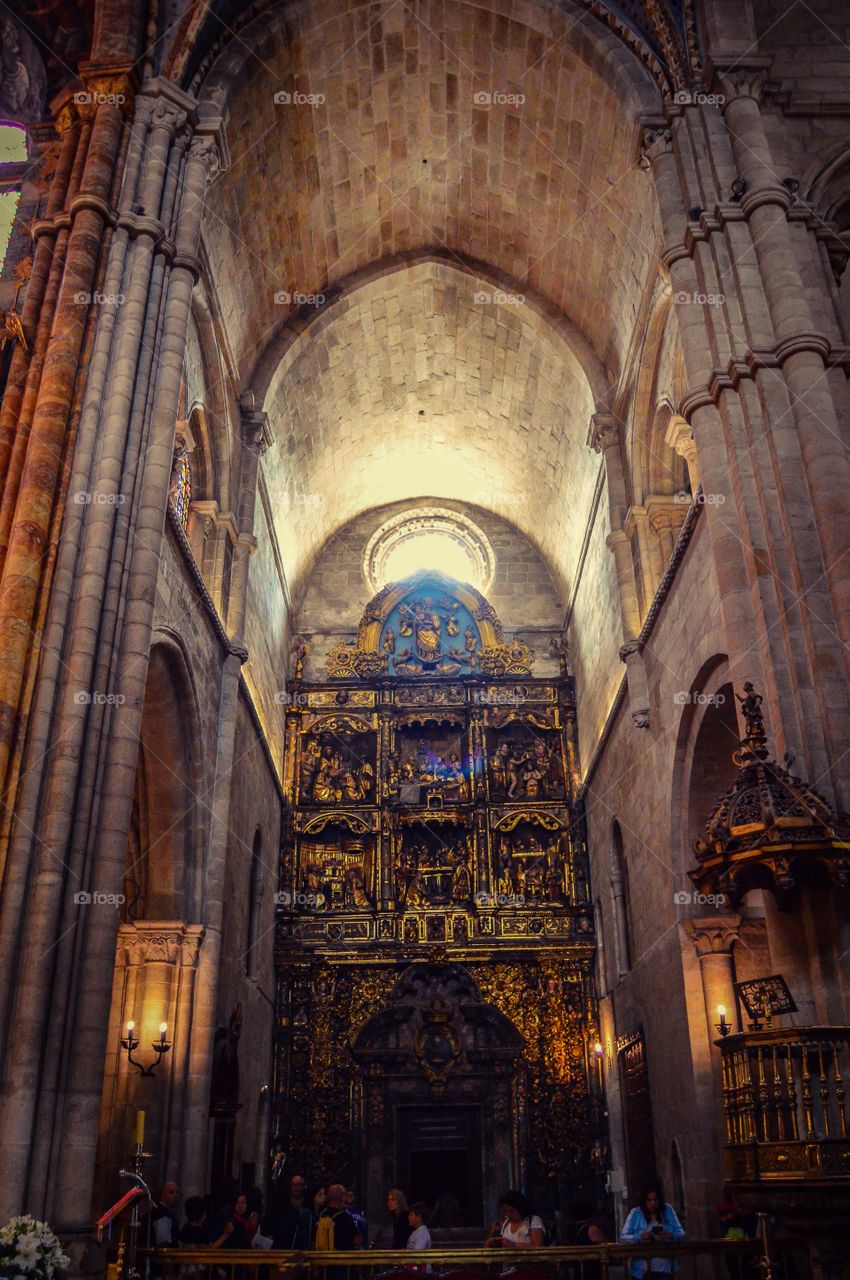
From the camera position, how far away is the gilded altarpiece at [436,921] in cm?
1884

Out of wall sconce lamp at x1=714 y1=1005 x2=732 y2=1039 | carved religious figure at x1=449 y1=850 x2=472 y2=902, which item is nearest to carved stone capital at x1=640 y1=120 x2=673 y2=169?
wall sconce lamp at x1=714 y1=1005 x2=732 y2=1039

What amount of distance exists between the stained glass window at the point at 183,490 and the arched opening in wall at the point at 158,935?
2.38 meters

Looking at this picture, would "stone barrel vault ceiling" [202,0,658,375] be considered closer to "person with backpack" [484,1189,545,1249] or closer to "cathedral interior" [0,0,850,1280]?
"cathedral interior" [0,0,850,1280]

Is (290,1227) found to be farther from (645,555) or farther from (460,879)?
(460,879)

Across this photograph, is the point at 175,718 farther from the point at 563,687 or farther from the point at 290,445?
the point at 563,687

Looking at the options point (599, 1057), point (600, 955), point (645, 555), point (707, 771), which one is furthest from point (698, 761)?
point (599, 1057)

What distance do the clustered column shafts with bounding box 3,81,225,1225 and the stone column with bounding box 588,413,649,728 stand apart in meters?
7.46

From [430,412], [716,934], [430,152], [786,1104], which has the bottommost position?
[786,1104]

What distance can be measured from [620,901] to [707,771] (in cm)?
526

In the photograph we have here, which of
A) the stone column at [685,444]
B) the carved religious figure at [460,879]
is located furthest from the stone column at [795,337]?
the carved religious figure at [460,879]

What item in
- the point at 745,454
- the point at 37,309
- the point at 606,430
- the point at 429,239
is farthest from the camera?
the point at 429,239

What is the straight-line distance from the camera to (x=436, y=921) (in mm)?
20719

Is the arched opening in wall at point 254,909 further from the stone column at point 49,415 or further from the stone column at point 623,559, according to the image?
the stone column at point 49,415

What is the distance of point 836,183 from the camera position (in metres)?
12.6
